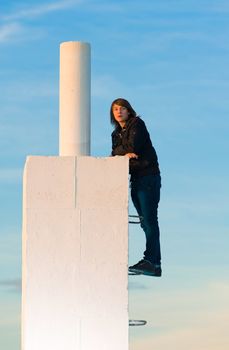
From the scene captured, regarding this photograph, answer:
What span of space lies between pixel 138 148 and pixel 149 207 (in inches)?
26.9

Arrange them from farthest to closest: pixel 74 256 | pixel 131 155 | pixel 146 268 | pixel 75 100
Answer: pixel 146 268 → pixel 75 100 → pixel 131 155 → pixel 74 256

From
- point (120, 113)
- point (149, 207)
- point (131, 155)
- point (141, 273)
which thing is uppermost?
point (120, 113)

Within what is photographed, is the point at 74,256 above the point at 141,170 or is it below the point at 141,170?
below

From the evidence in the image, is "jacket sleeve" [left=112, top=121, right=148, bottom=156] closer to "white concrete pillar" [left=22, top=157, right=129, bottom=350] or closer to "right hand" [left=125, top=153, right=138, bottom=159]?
"right hand" [left=125, top=153, right=138, bottom=159]

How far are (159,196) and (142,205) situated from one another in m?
0.23


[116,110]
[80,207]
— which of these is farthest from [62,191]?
[116,110]

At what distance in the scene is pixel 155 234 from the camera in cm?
1388

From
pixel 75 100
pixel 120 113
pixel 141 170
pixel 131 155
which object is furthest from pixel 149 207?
pixel 75 100

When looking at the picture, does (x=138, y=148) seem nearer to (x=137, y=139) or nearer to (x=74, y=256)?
(x=137, y=139)

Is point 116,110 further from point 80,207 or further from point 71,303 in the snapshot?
point 71,303

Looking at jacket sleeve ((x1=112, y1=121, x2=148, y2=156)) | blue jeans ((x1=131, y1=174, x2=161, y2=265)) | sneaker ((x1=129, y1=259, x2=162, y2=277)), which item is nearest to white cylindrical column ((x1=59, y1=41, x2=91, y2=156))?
jacket sleeve ((x1=112, y1=121, x2=148, y2=156))

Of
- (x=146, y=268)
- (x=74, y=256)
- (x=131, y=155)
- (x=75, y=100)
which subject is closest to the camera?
(x=74, y=256)

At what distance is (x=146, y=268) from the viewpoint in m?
13.8

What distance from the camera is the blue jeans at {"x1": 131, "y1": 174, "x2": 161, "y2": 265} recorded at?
13.8m
